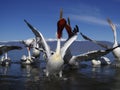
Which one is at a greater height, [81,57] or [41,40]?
[41,40]

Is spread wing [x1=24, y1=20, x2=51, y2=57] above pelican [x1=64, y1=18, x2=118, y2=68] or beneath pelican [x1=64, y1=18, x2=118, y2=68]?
above

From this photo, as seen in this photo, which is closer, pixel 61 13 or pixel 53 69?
pixel 53 69

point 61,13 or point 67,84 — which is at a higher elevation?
point 61,13

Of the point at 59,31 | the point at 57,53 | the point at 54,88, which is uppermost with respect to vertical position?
the point at 59,31

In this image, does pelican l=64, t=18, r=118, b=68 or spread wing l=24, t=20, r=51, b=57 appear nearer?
spread wing l=24, t=20, r=51, b=57

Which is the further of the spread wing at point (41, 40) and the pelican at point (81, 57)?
the pelican at point (81, 57)

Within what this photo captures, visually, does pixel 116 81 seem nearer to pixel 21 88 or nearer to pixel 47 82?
pixel 47 82

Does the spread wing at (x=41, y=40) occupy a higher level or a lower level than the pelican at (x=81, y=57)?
higher

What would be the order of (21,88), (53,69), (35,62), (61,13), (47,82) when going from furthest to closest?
(35,62) → (61,13) → (53,69) → (47,82) → (21,88)

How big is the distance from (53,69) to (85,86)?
300 cm

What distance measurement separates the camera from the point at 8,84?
1703 centimetres

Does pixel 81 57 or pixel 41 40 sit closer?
pixel 41 40

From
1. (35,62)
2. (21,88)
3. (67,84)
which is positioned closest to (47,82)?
(67,84)

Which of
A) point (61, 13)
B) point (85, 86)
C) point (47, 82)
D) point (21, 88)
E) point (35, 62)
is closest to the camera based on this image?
point (21, 88)
